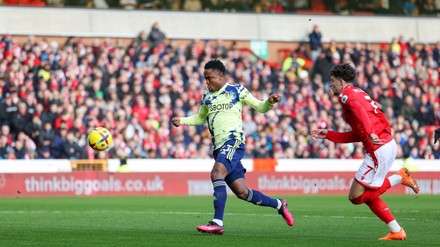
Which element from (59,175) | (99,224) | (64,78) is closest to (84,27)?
(64,78)

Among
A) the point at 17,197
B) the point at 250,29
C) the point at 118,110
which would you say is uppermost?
the point at 250,29

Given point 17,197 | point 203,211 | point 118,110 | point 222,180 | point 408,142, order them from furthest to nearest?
1. point 408,142
2. point 118,110
3. point 17,197
4. point 203,211
5. point 222,180

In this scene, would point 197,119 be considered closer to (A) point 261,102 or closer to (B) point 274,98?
(A) point 261,102

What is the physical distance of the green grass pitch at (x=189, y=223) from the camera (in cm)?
1260

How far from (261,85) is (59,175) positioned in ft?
29.3

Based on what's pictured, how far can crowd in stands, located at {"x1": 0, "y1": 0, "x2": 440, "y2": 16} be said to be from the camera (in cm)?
3497

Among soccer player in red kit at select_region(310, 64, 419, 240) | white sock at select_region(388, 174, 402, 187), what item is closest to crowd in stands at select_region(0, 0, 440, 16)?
white sock at select_region(388, 174, 402, 187)

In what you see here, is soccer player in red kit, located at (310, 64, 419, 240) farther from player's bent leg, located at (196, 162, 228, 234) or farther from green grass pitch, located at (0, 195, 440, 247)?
player's bent leg, located at (196, 162, 228, 234)

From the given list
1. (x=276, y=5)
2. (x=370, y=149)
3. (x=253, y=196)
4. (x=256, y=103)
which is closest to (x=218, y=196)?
(x=253, y=196)

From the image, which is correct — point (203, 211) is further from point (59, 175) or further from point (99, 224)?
point (59, 175)

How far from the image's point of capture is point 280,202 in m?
14.3

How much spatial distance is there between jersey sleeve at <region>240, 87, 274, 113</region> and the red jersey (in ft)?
3.25

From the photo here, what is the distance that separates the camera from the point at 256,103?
45.4ft

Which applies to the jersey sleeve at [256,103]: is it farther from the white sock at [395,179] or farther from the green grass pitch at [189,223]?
the white sock at [395,179]
